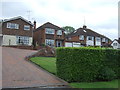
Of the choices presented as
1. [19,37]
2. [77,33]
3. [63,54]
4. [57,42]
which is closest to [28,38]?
[19,37]

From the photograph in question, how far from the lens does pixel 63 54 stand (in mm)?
13117

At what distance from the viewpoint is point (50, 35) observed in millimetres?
42969

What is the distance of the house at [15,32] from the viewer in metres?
37.0

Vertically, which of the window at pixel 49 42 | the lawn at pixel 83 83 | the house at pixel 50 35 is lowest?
the lawn at pixel 83 83

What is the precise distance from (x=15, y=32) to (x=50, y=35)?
8.82m

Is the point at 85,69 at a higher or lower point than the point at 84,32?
lower

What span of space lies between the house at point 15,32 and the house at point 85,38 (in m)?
12.7

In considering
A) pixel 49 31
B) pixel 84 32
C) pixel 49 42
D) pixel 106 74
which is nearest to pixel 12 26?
pixel 49 31

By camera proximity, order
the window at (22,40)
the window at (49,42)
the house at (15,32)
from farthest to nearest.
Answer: the window at (49,42)
the window at (22,40)
the house at (15,32)

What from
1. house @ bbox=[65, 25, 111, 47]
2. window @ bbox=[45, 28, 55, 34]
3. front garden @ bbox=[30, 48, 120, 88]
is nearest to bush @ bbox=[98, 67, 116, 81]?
front garden @ bbox=[30, 48, 120, 88]

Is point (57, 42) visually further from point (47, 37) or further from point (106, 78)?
point (106, 78)

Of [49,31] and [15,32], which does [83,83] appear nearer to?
[15,32]

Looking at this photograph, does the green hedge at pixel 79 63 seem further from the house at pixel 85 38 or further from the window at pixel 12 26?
the house at pixel 85 38

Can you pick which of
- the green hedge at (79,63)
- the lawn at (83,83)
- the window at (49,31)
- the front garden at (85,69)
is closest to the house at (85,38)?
the window at (49,31)
